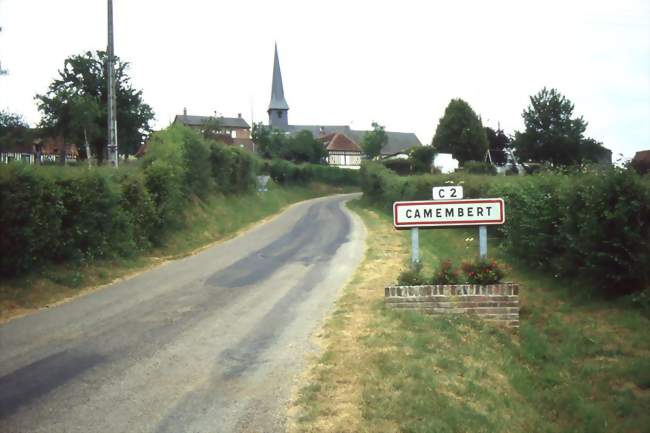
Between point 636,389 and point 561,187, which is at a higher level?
point 561,187

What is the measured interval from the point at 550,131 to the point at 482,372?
206 ft

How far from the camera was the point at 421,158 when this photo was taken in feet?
210

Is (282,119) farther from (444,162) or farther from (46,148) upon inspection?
(46,148)

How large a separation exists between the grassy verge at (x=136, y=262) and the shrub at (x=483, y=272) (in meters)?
7.83

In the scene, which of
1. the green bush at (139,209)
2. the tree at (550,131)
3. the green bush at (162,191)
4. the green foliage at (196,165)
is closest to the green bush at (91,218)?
the green bush at (139,209)

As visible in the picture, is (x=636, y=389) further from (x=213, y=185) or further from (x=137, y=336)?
(x=213, y=185)

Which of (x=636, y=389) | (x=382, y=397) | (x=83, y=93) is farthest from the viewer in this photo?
(x=83, y=93)

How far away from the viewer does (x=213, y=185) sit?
31.3 m

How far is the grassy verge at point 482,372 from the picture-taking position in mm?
6055

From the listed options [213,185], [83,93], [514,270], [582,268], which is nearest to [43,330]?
[582,268]

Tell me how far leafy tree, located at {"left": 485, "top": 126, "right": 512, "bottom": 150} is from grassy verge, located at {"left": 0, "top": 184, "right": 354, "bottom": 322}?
4597cm

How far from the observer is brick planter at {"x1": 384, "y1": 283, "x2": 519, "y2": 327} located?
30.7ft

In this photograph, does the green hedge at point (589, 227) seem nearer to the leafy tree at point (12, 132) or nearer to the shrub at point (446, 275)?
the shrub at point (446, 275)

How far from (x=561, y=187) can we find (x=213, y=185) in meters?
22.0
